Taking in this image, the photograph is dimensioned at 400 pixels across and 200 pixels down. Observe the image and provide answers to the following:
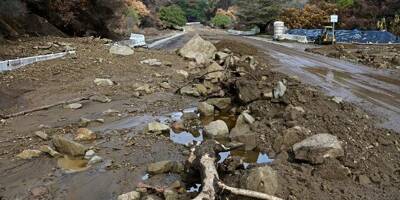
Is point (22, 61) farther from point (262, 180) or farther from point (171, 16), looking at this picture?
point (171, 16)

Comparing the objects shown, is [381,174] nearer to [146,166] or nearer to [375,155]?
[375,155]

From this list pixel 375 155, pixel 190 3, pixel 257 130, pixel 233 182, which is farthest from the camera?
pixel 190 3

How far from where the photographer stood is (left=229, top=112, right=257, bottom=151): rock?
8445mm

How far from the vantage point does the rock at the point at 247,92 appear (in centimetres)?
1096

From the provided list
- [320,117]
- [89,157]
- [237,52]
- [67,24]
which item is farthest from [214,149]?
[67,24]

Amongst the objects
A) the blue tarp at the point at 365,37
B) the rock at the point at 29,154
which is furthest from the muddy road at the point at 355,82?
the blue tarp at the point at 365,37

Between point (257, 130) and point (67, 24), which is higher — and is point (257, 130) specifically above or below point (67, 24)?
below

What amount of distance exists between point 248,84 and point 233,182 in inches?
217

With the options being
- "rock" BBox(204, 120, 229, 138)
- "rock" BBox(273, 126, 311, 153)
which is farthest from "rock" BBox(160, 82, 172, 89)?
"rock" BBox(273, 126, 311, 153)

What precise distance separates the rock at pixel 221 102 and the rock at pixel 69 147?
4.41m

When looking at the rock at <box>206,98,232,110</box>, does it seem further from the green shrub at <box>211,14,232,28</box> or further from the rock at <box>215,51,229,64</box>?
the green shrub at <box>211,14,232,28</box>

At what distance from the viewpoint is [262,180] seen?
591 cm

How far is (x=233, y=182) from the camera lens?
6258 millimetres

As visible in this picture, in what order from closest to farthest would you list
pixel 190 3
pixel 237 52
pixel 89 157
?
pixel 89 157, pixel 237 52, pixel 190 3
